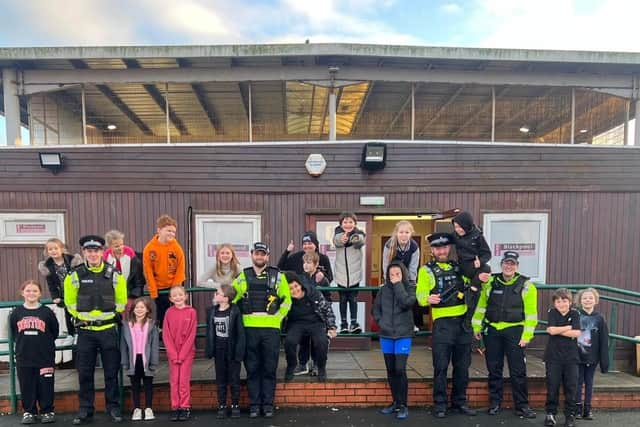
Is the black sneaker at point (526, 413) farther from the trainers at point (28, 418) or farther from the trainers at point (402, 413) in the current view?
the trainers at point (28, 418)

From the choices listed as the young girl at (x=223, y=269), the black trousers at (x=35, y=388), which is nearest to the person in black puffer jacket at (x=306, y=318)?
the young girl at (x=223, y=269)

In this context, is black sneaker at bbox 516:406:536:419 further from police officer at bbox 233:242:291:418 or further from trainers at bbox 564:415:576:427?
police officer at bbox 233:242:291:418

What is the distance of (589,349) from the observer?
3.73m

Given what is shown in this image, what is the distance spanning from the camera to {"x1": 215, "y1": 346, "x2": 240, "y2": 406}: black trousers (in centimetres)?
369

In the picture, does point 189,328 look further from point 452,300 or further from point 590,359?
point 590,359

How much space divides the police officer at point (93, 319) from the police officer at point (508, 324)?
375 centimetres

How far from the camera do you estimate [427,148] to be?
6.19 m

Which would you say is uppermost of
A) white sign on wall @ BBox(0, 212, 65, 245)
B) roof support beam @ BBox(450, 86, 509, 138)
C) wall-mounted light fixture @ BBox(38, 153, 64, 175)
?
roof support beam @ BBox(450, 86, 509, 138)

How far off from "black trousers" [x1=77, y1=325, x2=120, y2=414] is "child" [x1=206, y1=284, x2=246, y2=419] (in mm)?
967

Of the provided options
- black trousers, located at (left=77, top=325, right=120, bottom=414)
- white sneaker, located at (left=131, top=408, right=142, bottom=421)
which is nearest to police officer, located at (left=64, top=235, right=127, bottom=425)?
black trousers, located at (left=77, top=325, right=120, bottom=414)

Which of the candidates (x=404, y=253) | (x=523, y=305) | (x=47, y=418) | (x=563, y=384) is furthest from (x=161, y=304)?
(x=563, y=384)

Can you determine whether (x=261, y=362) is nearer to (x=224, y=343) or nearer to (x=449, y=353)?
(x=224, y=343)

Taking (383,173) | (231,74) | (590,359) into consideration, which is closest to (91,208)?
(231,74)

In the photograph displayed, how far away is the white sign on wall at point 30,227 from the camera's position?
607 centimetres
